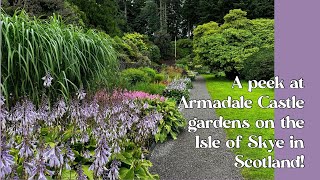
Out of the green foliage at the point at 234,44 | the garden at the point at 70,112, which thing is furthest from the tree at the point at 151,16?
the garden at the point at 70,112

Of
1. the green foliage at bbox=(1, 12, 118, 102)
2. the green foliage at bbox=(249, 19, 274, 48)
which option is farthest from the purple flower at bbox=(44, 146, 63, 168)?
the green foliage at bbox=(249, 19, 274, 48)

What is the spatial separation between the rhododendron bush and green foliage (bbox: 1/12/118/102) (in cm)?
19

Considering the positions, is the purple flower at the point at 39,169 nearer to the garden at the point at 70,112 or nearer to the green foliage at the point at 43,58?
the garden at the point at 70,112

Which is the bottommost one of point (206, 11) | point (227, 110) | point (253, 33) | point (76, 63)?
point (227, 110)

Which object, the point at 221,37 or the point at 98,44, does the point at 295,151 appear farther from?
the point at 221,37

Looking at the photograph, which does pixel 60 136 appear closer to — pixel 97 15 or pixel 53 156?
pixel 53 156

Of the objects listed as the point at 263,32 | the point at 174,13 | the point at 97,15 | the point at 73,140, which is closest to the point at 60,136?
the point at 73,140

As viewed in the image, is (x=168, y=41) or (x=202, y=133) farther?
(x=168, y=41)

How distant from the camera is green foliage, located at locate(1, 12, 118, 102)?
2.89 meters

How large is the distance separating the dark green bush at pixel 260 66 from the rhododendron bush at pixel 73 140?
1299 cm

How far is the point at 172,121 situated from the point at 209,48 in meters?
14.6

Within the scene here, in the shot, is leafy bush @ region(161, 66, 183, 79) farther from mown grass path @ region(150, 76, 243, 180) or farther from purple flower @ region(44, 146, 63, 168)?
purple flower @ region(44, 146, 63, 168)

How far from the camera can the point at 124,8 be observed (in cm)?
3681

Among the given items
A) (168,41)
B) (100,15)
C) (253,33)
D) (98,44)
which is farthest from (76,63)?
(168,41)
